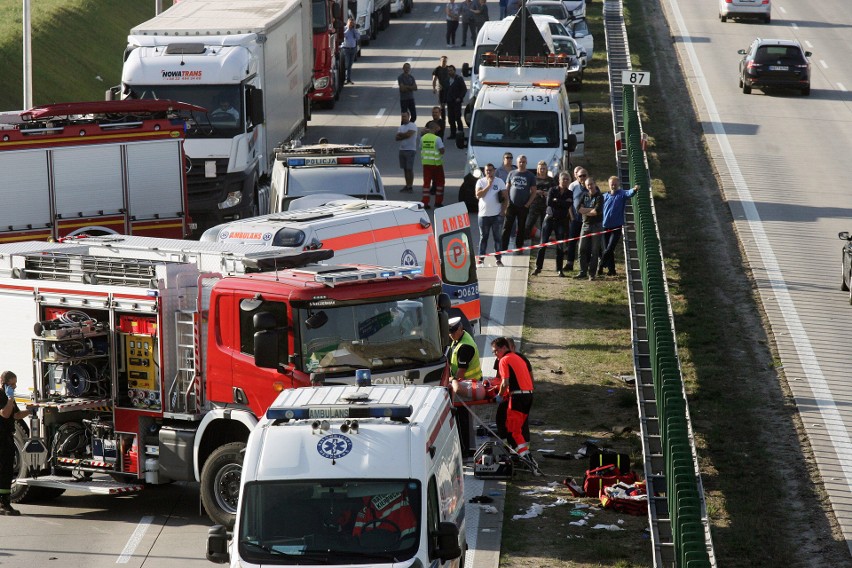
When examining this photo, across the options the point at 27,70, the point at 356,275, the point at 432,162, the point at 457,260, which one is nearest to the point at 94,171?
the point at 457,260

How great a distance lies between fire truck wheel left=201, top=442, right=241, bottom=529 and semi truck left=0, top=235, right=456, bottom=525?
0.01 metres

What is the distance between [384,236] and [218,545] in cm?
824

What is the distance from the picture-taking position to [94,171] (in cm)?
2150

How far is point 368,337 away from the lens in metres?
13.6

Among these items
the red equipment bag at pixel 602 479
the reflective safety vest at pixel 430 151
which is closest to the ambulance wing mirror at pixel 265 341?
the red equipment bag at pixel 602 479

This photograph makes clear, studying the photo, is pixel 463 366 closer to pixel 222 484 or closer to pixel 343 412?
pixel 222 484

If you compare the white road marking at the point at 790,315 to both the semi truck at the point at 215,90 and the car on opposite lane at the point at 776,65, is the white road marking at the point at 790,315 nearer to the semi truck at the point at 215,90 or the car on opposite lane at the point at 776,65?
the car on opposite lane at the point at 776,65

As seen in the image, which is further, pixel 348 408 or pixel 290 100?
pixel 290 100

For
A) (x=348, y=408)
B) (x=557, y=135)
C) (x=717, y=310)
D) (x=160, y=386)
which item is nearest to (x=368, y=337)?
(x=160, y=386)

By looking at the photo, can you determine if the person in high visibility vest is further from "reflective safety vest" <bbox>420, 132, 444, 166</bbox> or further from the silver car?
the silver car

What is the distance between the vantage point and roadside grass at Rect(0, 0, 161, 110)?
3744cm

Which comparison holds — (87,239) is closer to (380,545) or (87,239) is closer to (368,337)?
(368,337)

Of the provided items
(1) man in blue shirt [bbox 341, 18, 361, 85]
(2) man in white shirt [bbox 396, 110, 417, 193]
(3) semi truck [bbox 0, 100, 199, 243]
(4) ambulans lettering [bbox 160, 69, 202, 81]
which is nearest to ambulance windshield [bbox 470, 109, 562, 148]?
(2) man in white shirt [bbox 396, 110, 417, 193]

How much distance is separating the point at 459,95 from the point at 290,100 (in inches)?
203
